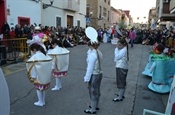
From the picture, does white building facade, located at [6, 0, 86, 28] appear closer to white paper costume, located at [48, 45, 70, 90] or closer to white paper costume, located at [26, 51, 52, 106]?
white paper costume, located at [48, 45, 70, 90]

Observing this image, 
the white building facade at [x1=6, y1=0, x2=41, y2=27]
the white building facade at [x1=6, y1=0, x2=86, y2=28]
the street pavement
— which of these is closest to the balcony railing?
the white building facade at [x1=6, y1=0, x2=86, y2=28]

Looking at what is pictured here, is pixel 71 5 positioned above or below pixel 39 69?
above

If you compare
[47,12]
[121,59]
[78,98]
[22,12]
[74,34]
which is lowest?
[78,98]

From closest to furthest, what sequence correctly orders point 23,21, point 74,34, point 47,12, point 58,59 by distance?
point 58,59
point 23,21
point 47,12
point 74,34

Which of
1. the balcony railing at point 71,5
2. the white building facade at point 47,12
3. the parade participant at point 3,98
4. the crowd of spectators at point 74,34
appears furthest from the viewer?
the balcony railing at point 71,5

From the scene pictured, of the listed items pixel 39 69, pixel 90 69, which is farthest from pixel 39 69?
pixel 90 69

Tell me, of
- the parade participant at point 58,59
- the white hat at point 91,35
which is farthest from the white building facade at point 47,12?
the white hat at point 91,35

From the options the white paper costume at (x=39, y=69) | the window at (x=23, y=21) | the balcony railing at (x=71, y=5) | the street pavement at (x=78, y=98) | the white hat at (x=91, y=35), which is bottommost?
the street pavement at (x=78, y=98)

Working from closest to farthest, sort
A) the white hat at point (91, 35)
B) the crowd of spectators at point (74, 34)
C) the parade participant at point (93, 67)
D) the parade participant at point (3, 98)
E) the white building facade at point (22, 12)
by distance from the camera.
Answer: the parade participant at point (3, 98)
the parade participant at point (93, 67)
the white hat at point (91, 35)
the crowd of spectators at point (74, 34)
the white building facade at point (22, 12)

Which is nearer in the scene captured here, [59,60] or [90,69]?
[90,69]

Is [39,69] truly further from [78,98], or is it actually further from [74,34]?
[74,34]

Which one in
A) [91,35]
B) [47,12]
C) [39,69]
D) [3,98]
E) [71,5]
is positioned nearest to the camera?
[3,98]

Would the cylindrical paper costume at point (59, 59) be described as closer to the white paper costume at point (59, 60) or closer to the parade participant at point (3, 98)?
the white paper costume at point (59, 60)

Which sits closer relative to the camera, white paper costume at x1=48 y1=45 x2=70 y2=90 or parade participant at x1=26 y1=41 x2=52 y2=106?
parade participant at x1=26 y1=41 x2=52 y2=106
